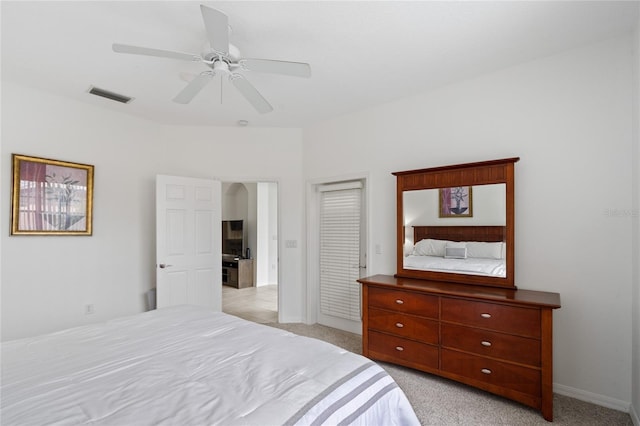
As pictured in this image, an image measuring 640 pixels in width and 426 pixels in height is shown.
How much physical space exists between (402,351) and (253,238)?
5.04 metres

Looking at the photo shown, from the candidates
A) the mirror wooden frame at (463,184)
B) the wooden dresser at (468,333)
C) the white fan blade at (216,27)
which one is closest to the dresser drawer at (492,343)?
the wooden dresser at (468,333)

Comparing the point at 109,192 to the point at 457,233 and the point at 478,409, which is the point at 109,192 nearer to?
the point at 457,233

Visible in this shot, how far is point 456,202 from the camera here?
299cm

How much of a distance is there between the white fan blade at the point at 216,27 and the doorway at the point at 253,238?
5.14 meters

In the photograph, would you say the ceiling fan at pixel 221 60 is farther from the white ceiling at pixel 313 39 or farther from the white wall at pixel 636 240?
the white wall at pixel 636 240

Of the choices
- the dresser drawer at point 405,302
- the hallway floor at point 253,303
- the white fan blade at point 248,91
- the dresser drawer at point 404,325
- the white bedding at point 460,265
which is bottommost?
the hallway floor at point 253,303

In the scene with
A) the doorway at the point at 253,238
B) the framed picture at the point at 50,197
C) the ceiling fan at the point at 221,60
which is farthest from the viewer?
the doorway at the point at 253,238

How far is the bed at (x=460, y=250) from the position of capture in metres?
2.78

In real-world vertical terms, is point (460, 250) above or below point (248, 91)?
below

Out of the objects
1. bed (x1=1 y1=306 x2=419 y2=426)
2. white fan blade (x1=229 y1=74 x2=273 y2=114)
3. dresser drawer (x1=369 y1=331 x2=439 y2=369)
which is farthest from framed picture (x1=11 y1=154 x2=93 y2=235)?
dresser drawer (x1=369 y1=331 x2=439 y2=369)

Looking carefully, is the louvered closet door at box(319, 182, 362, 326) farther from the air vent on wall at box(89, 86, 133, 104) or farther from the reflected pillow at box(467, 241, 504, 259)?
the air vent on wall at box(89, 86, 133, 104)

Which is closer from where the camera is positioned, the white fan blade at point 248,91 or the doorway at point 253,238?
the white fan blade at point 248,91

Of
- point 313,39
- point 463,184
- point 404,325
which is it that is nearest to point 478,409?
point 404,325

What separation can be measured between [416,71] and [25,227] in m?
3.94
